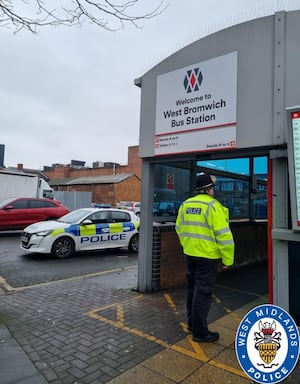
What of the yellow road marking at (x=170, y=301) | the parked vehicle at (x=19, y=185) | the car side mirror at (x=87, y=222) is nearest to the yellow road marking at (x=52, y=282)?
the car side mirror at (x=87, y=222)

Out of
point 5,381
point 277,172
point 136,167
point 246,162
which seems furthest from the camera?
point 136,167

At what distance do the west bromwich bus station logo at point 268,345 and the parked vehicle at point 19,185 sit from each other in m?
15.8

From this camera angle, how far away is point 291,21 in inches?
138

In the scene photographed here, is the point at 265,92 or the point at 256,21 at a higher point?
the point at 256,21

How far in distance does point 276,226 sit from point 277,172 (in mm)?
613

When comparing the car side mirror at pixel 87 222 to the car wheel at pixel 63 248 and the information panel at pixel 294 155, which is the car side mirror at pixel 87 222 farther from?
the information panel at pixel 294 155

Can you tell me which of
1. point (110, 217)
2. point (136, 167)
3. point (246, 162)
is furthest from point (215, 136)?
point (136, 167)

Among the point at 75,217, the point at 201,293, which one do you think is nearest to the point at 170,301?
the point at 201,293

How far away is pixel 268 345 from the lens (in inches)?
78.2

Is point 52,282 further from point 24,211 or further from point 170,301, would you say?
point 24,211

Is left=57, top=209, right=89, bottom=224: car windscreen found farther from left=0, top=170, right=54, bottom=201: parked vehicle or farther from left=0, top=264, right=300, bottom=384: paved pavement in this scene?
left=0, top=170, right=54, bottom=201: parked vehicle

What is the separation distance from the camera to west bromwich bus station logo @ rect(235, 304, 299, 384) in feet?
6.35

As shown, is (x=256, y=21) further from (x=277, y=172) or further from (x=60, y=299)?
(x=60, y=299)

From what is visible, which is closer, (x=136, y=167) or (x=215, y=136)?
(x=215, y=136)
